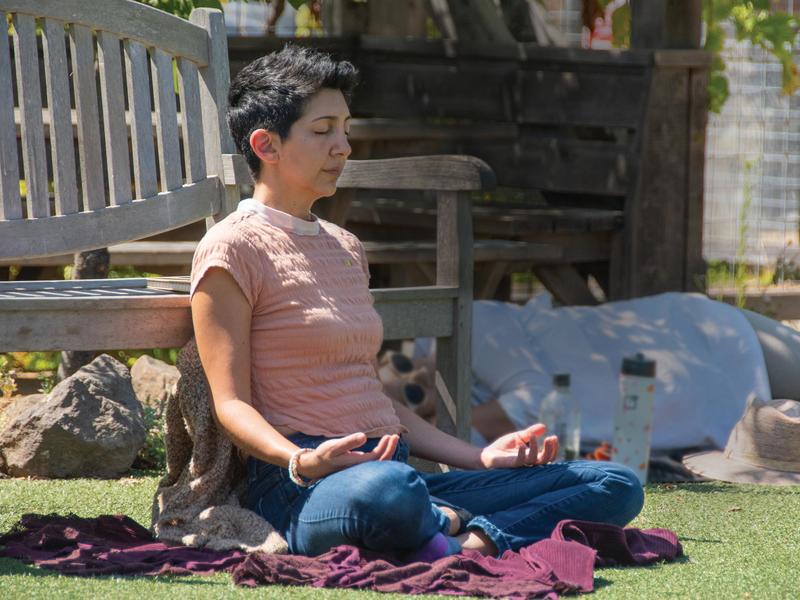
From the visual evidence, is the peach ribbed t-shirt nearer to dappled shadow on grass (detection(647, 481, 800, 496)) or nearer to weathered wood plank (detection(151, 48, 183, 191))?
weathered wood plank (detection(151, 48, 183, 191))

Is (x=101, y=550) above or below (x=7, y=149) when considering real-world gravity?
below

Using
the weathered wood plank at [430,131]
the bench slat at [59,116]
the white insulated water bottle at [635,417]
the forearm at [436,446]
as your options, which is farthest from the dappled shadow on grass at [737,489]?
the weathered wood plank at [430,131]

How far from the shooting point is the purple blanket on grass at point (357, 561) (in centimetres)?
255

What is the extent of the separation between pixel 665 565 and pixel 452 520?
48 cm

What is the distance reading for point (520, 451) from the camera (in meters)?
2.92

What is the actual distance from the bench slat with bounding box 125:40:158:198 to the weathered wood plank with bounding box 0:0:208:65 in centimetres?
4

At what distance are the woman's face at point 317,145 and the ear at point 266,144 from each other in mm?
15

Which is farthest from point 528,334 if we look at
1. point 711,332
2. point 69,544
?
point 69,544

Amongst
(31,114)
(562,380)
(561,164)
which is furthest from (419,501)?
(561,164)

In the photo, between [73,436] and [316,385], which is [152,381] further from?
[316,385]

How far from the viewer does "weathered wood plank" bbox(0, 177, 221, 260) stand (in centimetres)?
288

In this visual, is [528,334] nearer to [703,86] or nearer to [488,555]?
[703,86]

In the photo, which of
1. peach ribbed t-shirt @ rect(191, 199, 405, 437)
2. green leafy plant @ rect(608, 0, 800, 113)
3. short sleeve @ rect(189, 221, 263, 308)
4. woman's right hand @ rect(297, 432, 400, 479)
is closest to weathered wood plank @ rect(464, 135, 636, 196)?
green leafy plant @ rect(608, 0, 800, 113)

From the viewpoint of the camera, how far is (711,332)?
513cm
